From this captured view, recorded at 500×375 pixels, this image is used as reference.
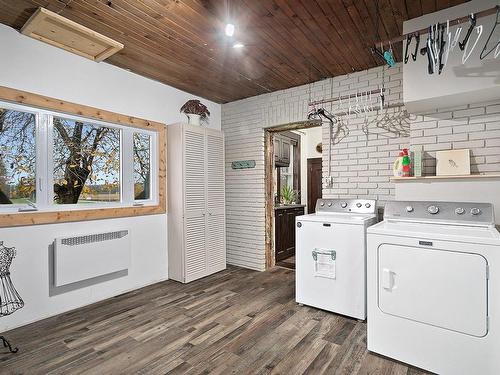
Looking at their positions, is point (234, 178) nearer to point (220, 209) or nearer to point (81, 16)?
point (220, 209)

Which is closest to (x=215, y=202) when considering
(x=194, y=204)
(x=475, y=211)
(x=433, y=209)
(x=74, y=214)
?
(x=194, y=204)

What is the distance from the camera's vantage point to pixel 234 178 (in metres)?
4.59

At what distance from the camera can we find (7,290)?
242 centimetres

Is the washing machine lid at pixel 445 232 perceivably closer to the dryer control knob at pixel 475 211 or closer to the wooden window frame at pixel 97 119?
the dryer control knob at pixel 475 211

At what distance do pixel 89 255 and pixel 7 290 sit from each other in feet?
2.26

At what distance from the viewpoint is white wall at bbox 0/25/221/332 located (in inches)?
99.5

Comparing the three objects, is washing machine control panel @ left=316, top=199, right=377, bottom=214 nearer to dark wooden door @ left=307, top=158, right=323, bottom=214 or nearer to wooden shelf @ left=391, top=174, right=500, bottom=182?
wooden shelf @ left=391, top=174, right=500, bottom=182

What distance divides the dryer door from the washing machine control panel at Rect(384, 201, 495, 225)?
19.0 inches

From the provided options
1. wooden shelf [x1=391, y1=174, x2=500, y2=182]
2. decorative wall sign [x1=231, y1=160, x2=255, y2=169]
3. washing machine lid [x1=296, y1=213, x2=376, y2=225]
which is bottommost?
washing machine lid [x1=296, y1=213, x2=376, y2=225]

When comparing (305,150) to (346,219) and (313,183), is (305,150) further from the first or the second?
(346,219)

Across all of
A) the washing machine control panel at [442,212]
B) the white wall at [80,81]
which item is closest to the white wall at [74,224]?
the white wall at [80,81]

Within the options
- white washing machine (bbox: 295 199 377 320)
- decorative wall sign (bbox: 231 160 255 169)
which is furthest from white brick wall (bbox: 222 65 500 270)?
white washing machine (bbox: 295 199 377 320)

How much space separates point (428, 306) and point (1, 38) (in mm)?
4072

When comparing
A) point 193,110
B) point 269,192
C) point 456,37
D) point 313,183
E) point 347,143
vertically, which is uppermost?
point 193,110
